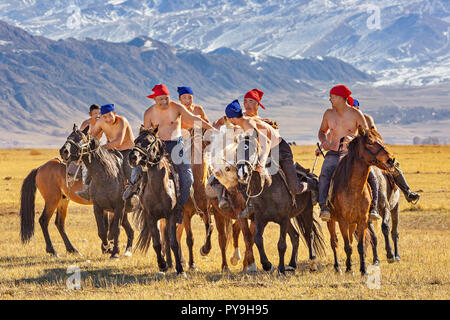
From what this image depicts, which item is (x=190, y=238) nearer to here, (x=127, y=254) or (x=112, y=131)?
(x=127, y=254)

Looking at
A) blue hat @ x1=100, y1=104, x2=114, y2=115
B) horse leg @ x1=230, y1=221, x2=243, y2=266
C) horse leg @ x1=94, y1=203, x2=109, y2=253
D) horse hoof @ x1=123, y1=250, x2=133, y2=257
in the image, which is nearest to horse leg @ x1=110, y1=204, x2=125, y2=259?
horse leg @ x1=94, y1=203, x2=109, y2=253

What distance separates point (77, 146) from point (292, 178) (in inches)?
159

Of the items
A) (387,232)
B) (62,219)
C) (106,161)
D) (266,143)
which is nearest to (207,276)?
(266,143)

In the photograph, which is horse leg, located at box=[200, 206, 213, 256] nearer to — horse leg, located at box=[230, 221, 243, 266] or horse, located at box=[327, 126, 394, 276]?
horse leg, located at box=[230, 221, 243, 266]

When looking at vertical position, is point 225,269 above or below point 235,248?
below

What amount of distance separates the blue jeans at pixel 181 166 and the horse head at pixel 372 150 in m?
2.48

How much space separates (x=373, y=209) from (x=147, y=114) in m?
3.77

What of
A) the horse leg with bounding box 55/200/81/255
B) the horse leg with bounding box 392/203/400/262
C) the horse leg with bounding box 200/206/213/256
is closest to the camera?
the horse leg with bounding box 200/206/213/256

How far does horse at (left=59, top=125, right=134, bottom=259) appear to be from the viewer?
45.8ft

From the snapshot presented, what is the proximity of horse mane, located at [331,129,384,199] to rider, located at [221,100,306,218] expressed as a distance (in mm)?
517

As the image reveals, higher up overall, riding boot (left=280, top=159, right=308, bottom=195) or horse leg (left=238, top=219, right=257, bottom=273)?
riding boot (left=280, top=159, right=308, bottom=195)

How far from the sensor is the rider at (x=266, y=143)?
1133 cm

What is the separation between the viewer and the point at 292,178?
11.8m

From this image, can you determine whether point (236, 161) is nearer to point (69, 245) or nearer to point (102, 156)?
point (102, 156)
